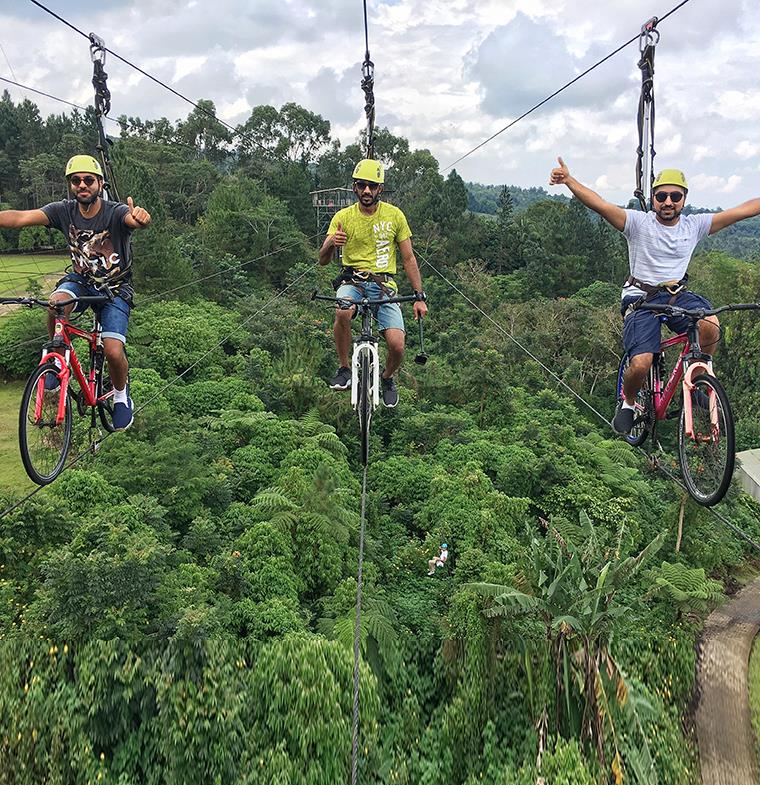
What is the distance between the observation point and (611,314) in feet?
81.9

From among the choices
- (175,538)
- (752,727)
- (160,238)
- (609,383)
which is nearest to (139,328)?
(160,238)

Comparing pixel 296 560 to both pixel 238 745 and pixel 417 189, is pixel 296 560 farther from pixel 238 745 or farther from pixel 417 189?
pixel 417 189

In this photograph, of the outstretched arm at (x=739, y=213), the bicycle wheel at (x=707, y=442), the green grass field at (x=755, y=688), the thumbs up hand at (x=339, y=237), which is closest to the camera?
the bicycle wheel at (x=707, y=442)

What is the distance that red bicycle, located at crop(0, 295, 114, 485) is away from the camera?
405 centimetres

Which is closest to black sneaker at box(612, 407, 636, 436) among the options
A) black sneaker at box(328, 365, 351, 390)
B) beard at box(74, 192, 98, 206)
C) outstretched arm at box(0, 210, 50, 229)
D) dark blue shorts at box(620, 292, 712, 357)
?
dark blue shorts at box(620, 292, 712, 357)

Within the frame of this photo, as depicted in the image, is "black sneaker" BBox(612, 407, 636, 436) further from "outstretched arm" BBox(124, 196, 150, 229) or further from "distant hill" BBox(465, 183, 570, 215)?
"distant hill" BBox(465, 183, 570, 215)

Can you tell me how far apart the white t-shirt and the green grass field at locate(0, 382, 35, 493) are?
8.08 meters

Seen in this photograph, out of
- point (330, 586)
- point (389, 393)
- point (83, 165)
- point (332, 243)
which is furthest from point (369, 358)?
point (330, 586)

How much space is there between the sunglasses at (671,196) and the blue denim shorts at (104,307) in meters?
3.87

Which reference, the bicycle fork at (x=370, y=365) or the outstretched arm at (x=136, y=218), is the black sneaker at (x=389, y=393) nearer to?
the bicycle fork at (x=370, y=365)

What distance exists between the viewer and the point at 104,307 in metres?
4.46

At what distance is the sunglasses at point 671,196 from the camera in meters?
4.03

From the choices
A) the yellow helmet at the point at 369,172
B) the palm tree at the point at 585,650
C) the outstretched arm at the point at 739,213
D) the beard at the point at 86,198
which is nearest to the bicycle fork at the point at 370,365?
the yellow helmet at the point at 369,172

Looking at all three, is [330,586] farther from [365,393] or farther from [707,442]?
[707,442]
